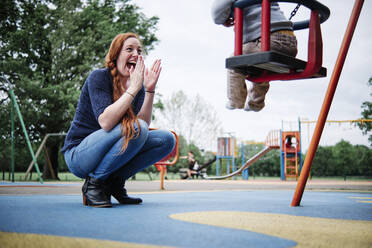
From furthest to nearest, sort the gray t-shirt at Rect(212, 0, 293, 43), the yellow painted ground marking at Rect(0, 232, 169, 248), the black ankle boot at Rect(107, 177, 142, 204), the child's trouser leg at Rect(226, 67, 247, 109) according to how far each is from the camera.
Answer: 1. the child's trouser leg at Rect(226, 67, 247, 109)
2. the black ankle boot at Rect(107, 177, 142, 204)
3. the gray t-shirt at Rect(212, 0, 293, 43)
4. the yellow painted ground marking at Rect(0, 232, 169, 248)

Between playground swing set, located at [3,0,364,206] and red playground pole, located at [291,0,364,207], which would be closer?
playground swing set, located at [3,0,364,206]

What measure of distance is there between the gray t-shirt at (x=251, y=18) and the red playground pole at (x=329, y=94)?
0.32 m

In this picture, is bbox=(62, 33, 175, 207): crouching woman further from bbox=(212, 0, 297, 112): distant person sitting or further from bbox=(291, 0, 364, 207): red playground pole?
bbox=(291, 0, 364, 207): red playground pole

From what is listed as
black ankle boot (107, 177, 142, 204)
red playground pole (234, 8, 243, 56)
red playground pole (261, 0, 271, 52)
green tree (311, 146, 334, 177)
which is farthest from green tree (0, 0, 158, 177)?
red playground pole (261, 0, 271, 52)

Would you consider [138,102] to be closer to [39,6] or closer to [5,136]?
[5,136]

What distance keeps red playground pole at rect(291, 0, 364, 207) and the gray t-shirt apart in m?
0.32

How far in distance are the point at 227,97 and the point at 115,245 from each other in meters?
1.62

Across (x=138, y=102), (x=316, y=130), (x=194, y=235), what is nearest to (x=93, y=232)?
(x=194, y=235)

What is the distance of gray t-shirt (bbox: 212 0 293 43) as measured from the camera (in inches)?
74.9

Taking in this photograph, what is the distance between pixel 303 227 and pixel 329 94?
0.96 meters

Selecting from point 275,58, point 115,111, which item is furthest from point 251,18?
point 115,111

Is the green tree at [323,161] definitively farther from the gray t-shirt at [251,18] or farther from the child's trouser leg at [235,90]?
the gray t-shirt at [251,18]

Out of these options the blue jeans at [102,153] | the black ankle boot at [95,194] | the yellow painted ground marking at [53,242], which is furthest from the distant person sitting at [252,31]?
the yellow painted ground marking at [53,242]

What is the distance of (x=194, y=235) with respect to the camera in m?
1.03
